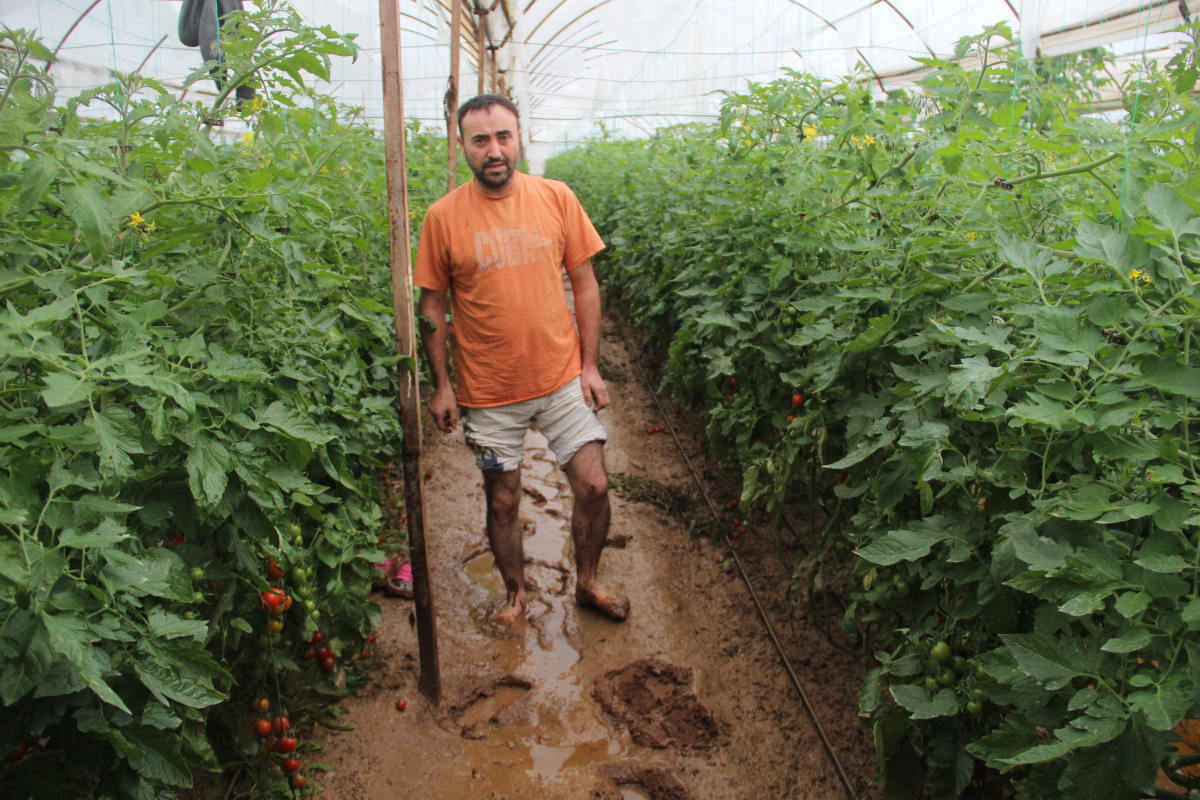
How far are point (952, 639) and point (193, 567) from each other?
5.40ft

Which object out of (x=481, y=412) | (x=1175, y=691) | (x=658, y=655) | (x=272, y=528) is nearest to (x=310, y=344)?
(x=272, y=528)

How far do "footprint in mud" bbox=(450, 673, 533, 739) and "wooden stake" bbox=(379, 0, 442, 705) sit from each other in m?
0.11

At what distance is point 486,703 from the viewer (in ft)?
9.12

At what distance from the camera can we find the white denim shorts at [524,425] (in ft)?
10.2

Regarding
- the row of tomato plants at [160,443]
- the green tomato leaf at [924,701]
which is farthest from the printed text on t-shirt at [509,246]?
the green tomato leaf at [924,701]

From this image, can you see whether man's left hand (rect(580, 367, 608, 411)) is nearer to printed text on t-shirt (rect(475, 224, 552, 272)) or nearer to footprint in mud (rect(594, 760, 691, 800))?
printed text on t-shirt (rect(475, 224, 552, 272))

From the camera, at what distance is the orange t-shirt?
296 centimetres

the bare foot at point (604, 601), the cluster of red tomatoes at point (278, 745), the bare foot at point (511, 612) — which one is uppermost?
the cluster of red tomatoes at point (278, 745)

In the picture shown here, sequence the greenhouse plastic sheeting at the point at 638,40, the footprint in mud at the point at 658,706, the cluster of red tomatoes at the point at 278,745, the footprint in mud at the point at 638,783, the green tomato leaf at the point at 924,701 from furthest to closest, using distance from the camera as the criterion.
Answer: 1. the greenhouse plastic sheeting at the point at 638,40
2. the footprint in mud at the point at 658,706
3. the footprint in mud at the point at 638,783
4. the cluster of red tomatoes at the point at 278,745
5. the green tomato leaf at the point at 924,701

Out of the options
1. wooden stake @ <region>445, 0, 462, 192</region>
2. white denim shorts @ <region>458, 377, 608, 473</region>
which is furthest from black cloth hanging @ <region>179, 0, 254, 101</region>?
white denim shorts @ <region>458, 377, 608, 473</region>

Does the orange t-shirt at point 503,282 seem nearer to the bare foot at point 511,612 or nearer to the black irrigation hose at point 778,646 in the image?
the bare foot at point 511,612

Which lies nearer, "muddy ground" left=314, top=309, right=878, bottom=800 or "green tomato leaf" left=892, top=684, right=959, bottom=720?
"green tomato leaf" left=892, top=684, right=959, bottom=720

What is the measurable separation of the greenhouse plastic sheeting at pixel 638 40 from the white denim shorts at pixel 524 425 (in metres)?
1.60

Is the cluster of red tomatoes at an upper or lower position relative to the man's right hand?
lower
